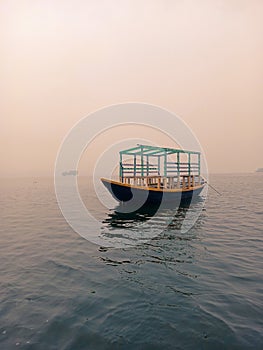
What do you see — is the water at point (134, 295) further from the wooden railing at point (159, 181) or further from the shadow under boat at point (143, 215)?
the wooden railing at point (159, 181)

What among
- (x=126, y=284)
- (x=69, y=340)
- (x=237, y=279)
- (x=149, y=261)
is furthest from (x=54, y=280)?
(x=237, y=279)

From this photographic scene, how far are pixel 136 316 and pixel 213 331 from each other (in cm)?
168

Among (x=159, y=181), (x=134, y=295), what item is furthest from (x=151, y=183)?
(x=134, y=295)

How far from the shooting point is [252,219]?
52.0 feet

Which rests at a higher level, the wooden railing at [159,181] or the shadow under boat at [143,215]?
the wooden railing at [159,181]

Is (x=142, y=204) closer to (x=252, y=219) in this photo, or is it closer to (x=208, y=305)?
(x=252, y=219)

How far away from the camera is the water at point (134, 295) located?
4.39 metres

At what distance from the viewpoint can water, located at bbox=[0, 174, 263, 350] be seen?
439 cm

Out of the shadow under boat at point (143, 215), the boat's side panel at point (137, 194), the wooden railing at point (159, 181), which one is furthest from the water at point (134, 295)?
the wooden railing at point (159, 181)

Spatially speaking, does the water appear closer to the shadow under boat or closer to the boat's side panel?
the shadow under boat

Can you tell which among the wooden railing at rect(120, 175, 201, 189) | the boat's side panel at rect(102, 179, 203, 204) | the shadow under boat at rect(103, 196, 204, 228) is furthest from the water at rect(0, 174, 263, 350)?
the wooden railing at rect(120, 175, 201, 189)

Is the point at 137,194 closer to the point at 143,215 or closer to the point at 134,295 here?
the point at 143,215

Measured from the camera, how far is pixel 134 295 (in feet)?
19.6

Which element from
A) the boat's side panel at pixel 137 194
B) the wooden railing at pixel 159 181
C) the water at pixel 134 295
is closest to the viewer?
the water at pixel 134 295
